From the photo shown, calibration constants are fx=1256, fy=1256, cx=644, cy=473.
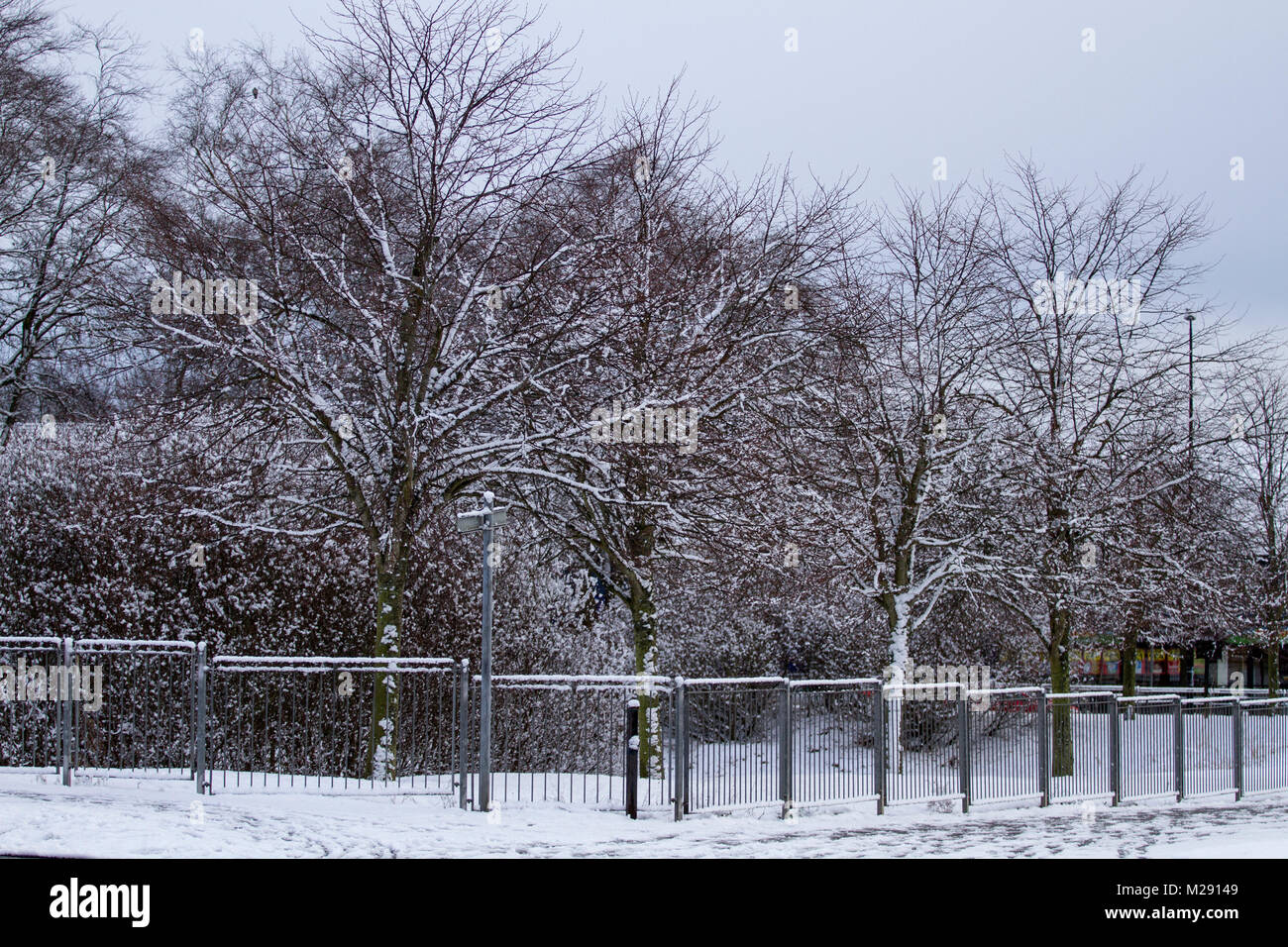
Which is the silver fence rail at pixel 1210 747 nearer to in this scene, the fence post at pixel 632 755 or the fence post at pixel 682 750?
the fence post at pixel 682 750

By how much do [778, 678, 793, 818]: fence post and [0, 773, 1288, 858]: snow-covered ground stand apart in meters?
0.28

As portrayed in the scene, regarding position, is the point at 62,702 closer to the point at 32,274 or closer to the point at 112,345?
the point at 112,345

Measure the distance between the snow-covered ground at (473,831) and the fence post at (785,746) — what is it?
0.91 ft

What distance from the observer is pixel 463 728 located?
12.6 metres

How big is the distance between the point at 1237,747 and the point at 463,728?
13.5 metres

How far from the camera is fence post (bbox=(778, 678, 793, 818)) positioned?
1355cm

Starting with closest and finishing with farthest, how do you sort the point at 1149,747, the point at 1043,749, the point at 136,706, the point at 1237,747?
the point at 136,706, the point at 1043,749, the point at 1149,747, the point at 1237,747

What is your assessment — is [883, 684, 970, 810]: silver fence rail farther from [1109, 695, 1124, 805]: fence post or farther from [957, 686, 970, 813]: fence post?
[1109, 695, 1124, 805]: fence post

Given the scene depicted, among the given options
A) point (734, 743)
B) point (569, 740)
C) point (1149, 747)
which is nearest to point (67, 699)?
point (569, 740)

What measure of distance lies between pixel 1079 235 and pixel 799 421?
8.56 metres

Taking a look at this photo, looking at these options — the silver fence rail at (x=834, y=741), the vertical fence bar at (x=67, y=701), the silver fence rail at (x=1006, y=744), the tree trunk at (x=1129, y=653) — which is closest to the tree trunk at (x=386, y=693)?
the vertical fence bar at (x=67, y=701)

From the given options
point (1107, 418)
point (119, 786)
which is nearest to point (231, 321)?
point (119, 786)

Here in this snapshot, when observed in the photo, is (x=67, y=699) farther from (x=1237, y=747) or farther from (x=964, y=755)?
(x=1237, y=747)

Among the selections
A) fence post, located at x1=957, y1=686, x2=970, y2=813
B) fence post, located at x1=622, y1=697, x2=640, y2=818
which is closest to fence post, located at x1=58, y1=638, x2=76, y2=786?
fence post, located at x1=622, y1=697, x2=640, y2=818
